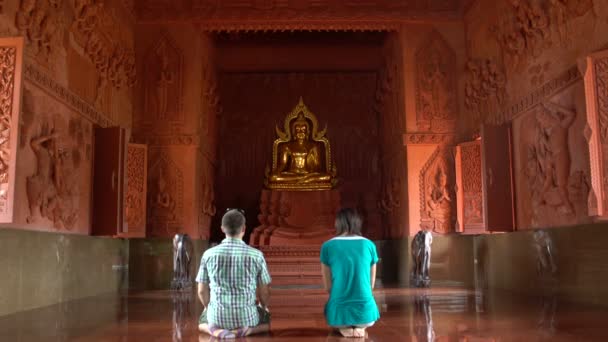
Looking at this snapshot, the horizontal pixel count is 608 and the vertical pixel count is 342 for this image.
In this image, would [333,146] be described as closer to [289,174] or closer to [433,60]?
[289,174]

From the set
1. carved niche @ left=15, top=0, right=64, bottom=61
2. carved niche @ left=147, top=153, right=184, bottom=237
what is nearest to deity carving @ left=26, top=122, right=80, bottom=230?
carved niche @ left=15, top=0, right=64, bottom=61

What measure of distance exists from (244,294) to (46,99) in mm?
4339

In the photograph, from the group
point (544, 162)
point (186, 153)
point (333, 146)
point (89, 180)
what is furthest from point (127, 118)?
point (544, 162)

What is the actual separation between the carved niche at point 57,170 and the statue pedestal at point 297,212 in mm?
4167

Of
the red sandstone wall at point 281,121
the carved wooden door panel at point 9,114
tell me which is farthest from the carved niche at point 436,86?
the carved wooden door panel at point 9,114

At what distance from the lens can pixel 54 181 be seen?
24.7 ft

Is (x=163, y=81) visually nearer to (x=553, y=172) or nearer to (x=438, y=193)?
(x=438, y=193)

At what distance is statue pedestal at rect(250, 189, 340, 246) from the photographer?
11797 millimetres

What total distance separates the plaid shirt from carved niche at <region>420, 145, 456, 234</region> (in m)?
6.98

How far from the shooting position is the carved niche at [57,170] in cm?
695

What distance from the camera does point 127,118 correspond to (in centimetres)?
1090

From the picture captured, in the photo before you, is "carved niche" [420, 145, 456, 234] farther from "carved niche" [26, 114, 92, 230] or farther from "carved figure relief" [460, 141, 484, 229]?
"carved niche" [26, 114, 92, 230]

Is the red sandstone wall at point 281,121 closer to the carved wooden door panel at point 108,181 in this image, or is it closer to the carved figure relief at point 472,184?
the carved figure relief at point 472,184

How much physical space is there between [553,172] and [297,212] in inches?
228
